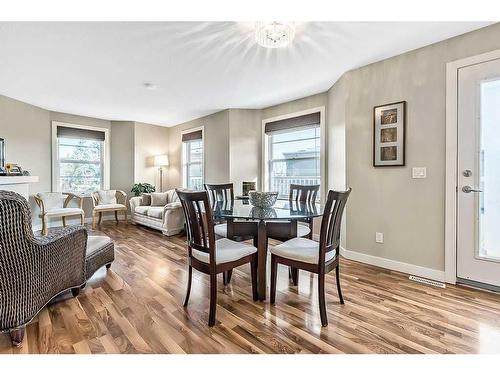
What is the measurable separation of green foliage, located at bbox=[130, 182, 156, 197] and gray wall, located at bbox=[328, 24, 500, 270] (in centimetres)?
456

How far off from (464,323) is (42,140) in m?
6.59

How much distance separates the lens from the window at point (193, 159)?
579 cm

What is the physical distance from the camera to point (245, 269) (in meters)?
2.90

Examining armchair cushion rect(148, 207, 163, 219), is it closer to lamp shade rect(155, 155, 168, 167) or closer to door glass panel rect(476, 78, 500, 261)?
lamp shade rect(155, 155, 168, 167)

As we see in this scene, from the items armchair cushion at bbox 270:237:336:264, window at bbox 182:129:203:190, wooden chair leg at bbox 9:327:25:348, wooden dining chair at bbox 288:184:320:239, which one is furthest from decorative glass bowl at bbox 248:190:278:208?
window at bbox 182:129:203:190

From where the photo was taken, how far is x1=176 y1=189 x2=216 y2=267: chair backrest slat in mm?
1791

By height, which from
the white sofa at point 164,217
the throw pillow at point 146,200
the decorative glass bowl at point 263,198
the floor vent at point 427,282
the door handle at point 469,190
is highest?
the door handle at point 469,190

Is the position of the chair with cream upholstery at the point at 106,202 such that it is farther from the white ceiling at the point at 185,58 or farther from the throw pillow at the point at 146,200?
the white ceiling at the point at 185,58

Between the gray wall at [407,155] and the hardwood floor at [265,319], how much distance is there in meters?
0.44

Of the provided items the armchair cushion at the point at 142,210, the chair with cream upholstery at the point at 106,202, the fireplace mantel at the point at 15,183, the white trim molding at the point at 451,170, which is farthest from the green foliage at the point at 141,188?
the white trim molding at the point at 451,170

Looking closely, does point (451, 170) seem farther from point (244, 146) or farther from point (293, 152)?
point (244, 146)

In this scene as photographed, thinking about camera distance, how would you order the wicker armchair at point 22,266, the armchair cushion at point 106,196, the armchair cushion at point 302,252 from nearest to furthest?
1. the wicker armchair at point 22,266
2. the armchair cushion at point 302,252
3. the armchair cushion at point 106,196
